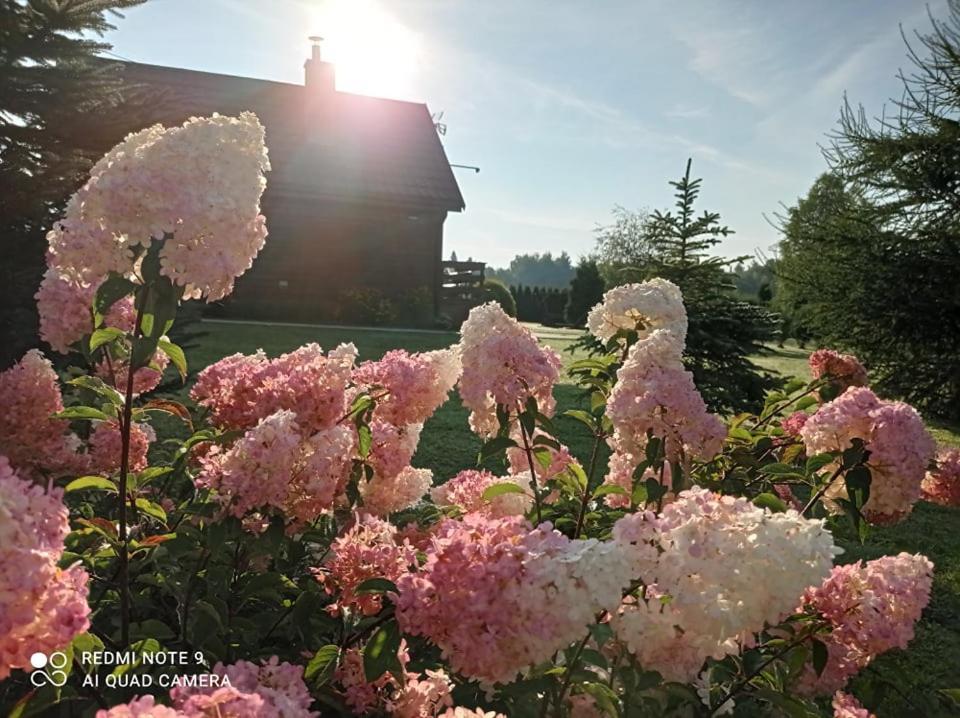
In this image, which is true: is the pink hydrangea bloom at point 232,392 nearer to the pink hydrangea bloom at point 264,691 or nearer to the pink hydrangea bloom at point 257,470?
the pink hydrangea bloom at point 257,470

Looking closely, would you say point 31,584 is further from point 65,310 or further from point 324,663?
point 65,310

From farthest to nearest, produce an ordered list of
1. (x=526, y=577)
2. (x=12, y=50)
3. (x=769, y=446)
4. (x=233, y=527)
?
1. (x=12, y=50)
2. (x=769, y=446)
3. (x=233, y=527)
4. (x=526, y=577)

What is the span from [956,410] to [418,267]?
1237 cm

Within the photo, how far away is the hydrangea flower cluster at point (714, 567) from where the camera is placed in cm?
119

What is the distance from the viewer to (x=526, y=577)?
1.14 meters

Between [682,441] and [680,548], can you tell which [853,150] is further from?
[680,548]

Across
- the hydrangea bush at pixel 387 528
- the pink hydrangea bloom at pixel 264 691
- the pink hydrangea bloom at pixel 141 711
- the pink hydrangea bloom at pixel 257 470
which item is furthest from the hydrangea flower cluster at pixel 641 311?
the pink hydrangea bloom at pixel 141 711

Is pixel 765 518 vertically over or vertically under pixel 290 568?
over

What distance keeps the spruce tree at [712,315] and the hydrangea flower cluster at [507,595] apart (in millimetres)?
6375

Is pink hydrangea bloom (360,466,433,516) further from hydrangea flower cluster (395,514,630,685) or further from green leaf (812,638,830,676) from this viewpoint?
green leaf (812,638,830,676)

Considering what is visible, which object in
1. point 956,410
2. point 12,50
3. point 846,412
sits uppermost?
point 12,50

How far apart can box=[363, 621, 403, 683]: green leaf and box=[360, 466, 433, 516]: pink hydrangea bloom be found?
79cm

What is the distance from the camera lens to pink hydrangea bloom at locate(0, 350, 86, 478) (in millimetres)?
2045

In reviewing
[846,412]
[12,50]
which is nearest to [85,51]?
[12,50]
